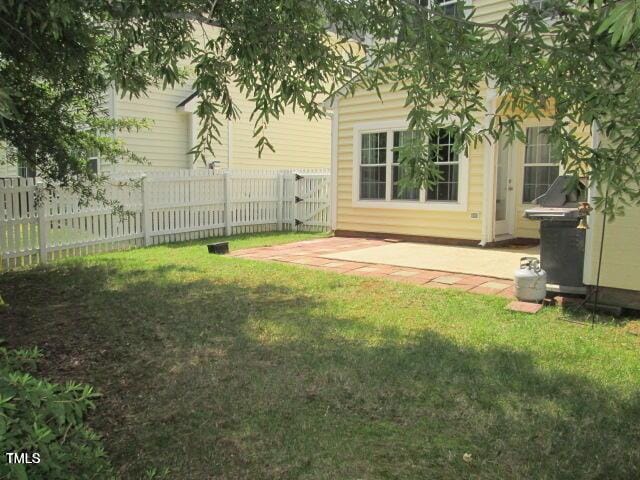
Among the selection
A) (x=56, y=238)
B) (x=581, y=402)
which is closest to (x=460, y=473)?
(x=581, y=402)

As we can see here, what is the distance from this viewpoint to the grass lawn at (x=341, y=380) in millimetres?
2818

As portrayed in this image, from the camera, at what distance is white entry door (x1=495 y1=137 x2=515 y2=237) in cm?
1033

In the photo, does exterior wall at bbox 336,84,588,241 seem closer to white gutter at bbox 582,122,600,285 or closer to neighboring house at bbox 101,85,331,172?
neighboring house at bbox 101,85,331,172

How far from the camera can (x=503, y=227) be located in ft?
34.2

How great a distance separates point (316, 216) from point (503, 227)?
509 centimetres

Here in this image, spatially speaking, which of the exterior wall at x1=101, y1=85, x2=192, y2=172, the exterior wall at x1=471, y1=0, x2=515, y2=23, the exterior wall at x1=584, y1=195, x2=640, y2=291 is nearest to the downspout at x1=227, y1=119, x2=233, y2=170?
the exterior wall at x1=101, y1=85, x2=192, y2=172

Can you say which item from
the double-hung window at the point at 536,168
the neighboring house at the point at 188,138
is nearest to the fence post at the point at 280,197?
the neighboring house at the point at 188,138

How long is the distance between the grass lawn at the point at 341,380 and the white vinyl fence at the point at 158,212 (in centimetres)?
221

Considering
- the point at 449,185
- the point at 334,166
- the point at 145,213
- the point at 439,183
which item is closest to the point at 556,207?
the point at 439,183

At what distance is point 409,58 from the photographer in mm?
3342

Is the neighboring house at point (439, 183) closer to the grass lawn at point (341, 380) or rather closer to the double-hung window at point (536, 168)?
the double-hung window at point (536, 168)

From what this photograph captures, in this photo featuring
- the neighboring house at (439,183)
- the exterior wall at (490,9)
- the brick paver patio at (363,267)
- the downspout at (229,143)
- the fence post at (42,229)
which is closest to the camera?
the brick paver patio at (363,267)

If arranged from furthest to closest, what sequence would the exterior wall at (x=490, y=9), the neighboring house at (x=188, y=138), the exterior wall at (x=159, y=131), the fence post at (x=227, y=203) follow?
the neighboring house at (x=188, y=138) < the exterior wall at (x=159, y=131) < the fence post at (x=227, y=203) < the exterior wall at (x=490, y=9)

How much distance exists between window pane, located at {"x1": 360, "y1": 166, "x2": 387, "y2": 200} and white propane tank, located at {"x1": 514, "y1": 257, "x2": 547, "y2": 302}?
20.2 ft
